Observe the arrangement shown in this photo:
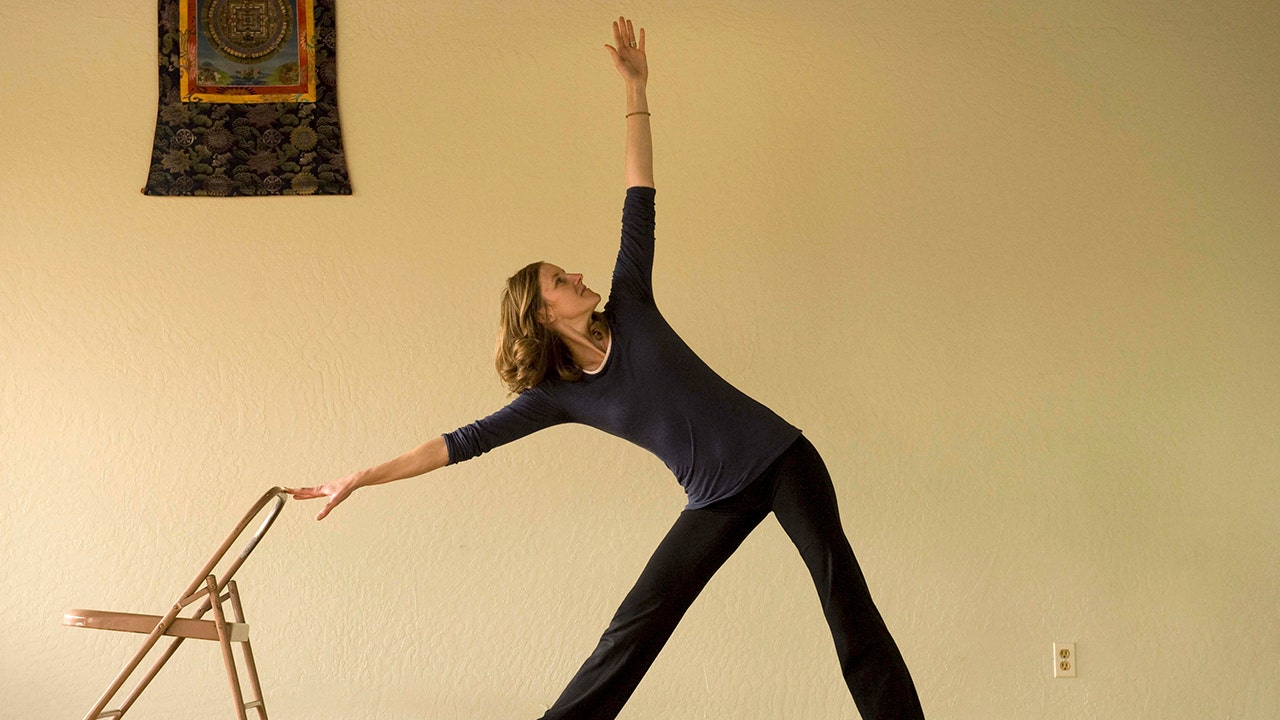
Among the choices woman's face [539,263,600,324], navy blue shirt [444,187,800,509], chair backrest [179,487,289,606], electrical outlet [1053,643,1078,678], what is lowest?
electrical outlet [1053,643,1078,678]

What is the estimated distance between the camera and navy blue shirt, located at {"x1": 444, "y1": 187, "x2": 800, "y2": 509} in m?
2.19

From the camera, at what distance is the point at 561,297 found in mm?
2193

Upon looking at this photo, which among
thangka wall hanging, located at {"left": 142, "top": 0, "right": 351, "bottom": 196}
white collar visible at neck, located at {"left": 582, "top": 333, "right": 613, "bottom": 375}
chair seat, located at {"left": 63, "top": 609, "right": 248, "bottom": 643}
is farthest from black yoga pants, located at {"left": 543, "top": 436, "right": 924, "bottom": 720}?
thangka wall hanging, located at {"left": 142, "top": 0, "right": 351, "bottom": 196}

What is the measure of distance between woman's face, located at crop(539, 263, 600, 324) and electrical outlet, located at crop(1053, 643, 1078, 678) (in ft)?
5.86

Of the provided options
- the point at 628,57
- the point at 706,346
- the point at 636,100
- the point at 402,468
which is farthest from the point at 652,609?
the point at 628,57

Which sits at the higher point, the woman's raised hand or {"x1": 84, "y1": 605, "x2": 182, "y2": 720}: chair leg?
the woman's raised hand

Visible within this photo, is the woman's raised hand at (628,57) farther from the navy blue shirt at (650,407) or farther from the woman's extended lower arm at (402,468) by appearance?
the woman's extended lower arm at (402,468)

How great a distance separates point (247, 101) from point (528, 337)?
1.48m

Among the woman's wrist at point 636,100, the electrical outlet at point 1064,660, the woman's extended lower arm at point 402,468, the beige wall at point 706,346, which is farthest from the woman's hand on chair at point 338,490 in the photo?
the electrical outlet at point 1064,660

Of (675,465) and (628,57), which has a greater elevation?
(628,57)

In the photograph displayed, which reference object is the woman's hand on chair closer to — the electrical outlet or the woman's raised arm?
the woman's raised arm

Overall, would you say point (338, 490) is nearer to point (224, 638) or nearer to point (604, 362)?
point (224, 638)

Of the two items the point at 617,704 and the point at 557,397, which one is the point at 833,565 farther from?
the point at 557,397

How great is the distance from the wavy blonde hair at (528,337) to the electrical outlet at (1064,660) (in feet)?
5.67
